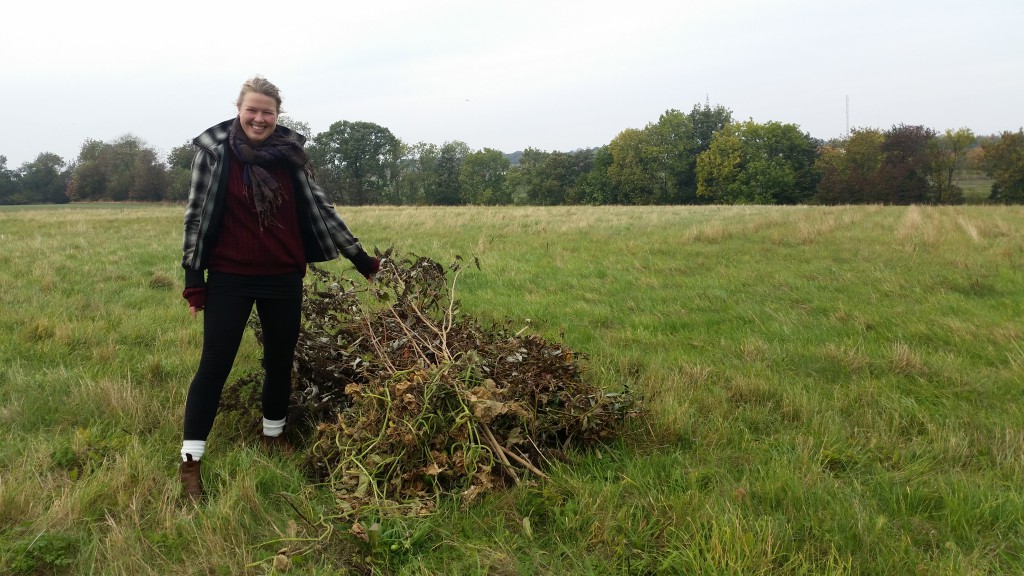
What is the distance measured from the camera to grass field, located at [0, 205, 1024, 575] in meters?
2.19

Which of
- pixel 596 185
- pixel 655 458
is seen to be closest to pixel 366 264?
pixel 655 458

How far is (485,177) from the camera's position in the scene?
83.1 metres

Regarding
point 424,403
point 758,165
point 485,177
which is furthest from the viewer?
point 485,177

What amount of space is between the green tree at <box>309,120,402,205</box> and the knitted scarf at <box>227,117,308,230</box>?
7178cm

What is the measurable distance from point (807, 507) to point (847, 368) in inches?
90.6

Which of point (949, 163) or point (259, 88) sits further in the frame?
point (949, 163)

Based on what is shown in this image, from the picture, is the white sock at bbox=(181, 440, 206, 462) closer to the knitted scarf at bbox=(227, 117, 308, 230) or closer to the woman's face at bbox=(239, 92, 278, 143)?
the knitted scarf at bbox=(227, 117, 308, 230)

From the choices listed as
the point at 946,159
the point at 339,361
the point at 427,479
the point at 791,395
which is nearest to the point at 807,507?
the point at 791,395

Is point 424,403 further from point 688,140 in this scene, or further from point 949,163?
point 688,140

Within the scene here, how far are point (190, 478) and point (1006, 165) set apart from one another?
6987cm

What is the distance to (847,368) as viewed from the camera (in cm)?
429

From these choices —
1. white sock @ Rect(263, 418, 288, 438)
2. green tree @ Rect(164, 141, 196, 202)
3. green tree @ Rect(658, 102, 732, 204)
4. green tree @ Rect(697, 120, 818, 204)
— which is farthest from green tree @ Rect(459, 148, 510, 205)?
white sock @ Rect(263, 418, 288, 438)

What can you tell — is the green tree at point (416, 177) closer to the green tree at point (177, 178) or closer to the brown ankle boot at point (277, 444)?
the green tree at point (177, 178)

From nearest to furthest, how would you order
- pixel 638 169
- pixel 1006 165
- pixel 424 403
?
1. pixel 424 403
2. pixel 1006 165
3. pixel 638 169
